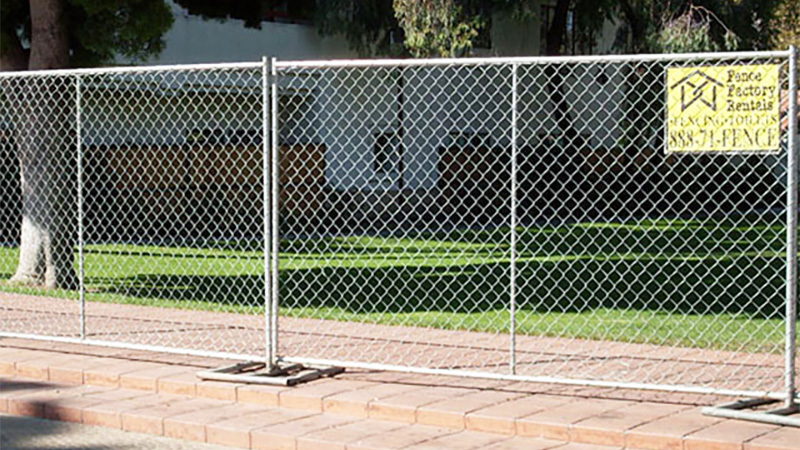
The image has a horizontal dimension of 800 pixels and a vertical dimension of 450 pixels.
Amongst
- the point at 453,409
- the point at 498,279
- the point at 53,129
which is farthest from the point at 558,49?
the point at 453,409

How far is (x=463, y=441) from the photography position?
22.3 feet

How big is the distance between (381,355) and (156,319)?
280 centimetres

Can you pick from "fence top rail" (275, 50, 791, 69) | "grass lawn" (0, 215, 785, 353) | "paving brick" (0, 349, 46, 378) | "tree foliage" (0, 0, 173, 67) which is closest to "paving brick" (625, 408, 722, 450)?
"fence top rail" (275, 50, 791, 69)

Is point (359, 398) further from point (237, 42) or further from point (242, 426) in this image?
point (237, 42)

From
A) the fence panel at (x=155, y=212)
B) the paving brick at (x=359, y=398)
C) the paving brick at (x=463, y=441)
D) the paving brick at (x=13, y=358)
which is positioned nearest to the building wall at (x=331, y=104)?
the fence panel at (x=155, y=212)

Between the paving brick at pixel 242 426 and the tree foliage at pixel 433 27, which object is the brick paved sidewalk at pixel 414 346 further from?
the tree foliage at pixel 433 27

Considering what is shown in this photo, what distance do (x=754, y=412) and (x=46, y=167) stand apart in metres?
8.76

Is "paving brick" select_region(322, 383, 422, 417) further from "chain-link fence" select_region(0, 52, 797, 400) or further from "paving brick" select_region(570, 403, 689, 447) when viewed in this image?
"paving brick" select_region(570, 403, 689, 447)

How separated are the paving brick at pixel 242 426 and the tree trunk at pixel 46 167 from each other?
6.51 metres

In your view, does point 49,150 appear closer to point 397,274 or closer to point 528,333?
point 397,274

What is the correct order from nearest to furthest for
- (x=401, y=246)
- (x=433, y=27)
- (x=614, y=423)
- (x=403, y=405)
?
(x=614, y=423) → (x=403, y=405) → (x=401, y=246) → (x=433, y=27)

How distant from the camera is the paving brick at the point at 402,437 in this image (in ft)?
21.9

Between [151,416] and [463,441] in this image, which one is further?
[151,416]

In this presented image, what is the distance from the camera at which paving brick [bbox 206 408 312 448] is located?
23.1 ft
